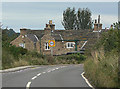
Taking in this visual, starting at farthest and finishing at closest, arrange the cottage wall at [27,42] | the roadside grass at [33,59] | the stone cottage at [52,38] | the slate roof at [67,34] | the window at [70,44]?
the slate roof at [67,34] < the window at [70,44] < the stone cottage at [52,38] < the cottage wall at [27,42] < the roadside grass at [33,59]

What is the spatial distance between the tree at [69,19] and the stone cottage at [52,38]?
53.4 feet

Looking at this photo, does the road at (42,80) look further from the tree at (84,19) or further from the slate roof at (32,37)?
the tree at (84,19)

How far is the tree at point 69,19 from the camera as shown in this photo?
87787 millimetres

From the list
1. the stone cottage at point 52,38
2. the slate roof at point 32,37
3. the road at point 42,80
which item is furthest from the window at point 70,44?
the road at point 42,80

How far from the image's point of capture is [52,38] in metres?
66.9

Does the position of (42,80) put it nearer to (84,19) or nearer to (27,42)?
(27,42)

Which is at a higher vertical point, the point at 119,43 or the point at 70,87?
the point at 119,43

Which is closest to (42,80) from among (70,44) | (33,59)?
(33,59)

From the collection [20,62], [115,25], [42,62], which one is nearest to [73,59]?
[42,62]

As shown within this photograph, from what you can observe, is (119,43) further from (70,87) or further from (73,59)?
(73,59)

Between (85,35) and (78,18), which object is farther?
(78,18)

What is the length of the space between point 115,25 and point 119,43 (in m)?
8.75

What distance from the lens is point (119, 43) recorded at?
562 inches

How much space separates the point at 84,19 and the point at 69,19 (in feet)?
13.8
